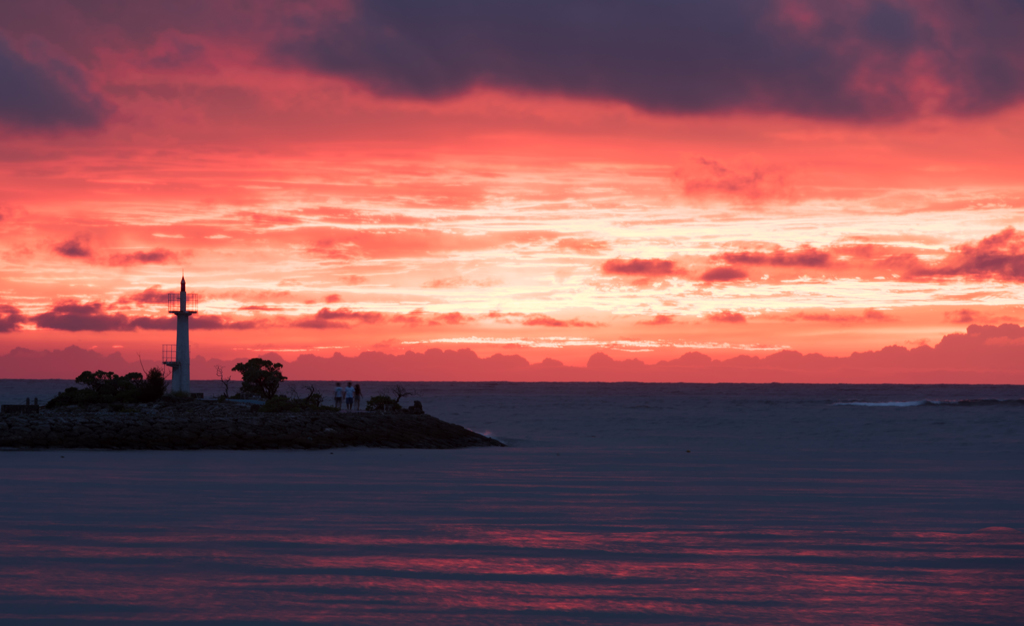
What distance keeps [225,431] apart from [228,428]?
504 millimetres

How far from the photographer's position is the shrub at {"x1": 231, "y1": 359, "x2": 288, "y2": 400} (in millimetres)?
53562

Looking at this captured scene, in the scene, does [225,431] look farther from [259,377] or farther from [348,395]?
[259,377]

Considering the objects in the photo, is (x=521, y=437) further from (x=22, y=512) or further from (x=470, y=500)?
(x=22, y=512)

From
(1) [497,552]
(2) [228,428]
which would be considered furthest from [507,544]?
(2) [228,428]

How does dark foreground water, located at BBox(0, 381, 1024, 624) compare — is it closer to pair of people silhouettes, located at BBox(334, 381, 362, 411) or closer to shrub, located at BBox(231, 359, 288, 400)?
pair of people silhouettes, located at BBox(334, 381, 362, 411)

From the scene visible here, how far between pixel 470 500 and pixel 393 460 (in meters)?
12.0

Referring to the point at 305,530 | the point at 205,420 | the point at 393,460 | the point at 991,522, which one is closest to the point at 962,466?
the point at 991,522

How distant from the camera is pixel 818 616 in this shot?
8.06 meters

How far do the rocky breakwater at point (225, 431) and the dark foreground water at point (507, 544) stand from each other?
890cm

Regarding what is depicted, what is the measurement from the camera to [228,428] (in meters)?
35.8

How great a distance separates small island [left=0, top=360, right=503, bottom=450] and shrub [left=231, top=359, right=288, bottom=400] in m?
8.04

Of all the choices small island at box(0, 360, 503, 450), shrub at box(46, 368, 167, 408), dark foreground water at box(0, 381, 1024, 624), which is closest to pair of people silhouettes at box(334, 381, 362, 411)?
small island at box(0, 360, 503, 450)

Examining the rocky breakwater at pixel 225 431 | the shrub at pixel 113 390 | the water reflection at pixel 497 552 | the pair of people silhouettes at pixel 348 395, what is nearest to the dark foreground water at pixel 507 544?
the water reflection at pixel 497 552

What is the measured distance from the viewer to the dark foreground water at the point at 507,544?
832cm
